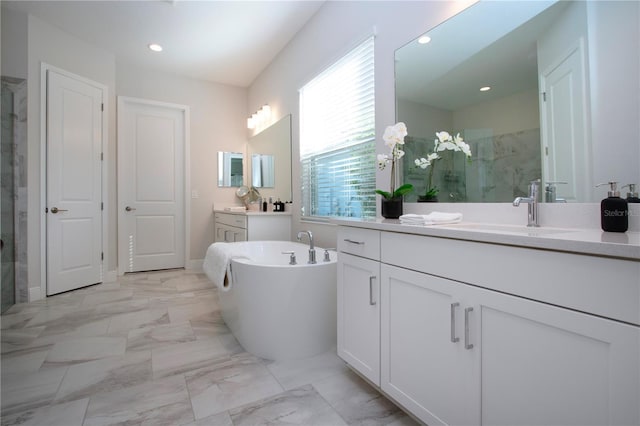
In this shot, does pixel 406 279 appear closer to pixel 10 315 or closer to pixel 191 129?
pixel 10 315

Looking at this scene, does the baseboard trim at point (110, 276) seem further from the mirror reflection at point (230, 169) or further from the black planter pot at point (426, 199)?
the black planter pot at point (426, 199)

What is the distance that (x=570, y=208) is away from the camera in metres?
1.24

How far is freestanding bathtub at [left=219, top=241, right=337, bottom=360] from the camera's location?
1934 mm

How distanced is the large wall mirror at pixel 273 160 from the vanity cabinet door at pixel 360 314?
6.86 ft

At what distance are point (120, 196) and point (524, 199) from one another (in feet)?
14.6

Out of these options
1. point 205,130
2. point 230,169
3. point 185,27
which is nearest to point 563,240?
point 185,27

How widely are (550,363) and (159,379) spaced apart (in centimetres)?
180

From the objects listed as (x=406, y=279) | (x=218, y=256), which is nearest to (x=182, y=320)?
(x=218, y=256)

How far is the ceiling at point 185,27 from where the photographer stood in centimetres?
296

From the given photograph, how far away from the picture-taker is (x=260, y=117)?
4.32 metres

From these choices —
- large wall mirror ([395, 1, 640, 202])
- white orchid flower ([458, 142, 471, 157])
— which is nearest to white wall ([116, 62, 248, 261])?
large wall mirror ([395, 1, 640, 202])

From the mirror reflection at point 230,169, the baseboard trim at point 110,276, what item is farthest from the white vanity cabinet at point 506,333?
the mirror reflection at point 230,169

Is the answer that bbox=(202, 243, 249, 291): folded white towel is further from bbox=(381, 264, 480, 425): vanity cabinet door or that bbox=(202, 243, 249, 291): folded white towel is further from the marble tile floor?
bbox=(381, 264, 480, 425): vanity cabinet door

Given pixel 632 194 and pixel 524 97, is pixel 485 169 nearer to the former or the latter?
pixel 524 97
